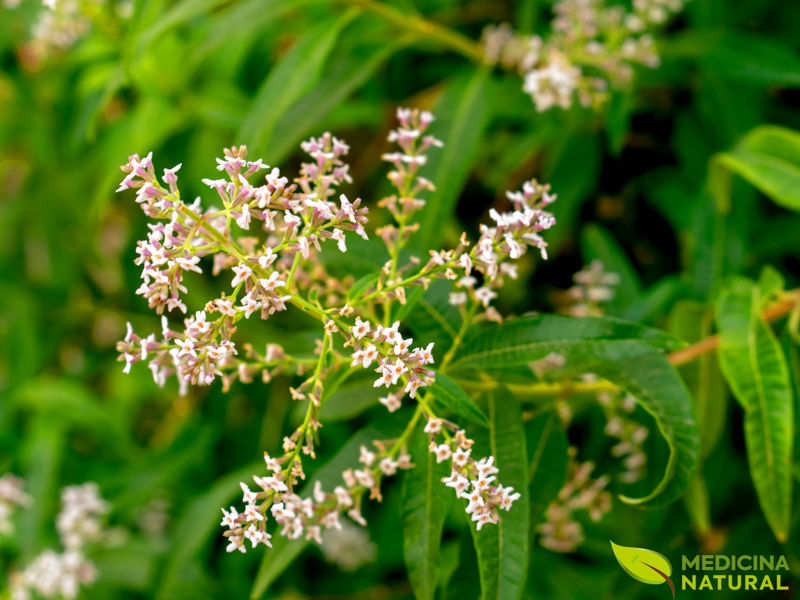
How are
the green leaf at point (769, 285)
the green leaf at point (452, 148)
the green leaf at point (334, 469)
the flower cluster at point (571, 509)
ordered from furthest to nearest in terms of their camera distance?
the green leaf at point (452, 148), the flower cluster at point (571, 509), the green leaf at point (769, 285), the green leaf at point (334, 469)

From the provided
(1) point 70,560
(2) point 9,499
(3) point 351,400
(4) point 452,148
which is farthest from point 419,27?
(2) point 9,499

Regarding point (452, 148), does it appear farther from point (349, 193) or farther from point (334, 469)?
point (349, 193)

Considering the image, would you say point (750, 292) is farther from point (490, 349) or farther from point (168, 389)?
point (168, 389)

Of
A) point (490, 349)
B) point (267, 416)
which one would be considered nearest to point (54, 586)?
point (267, 416)

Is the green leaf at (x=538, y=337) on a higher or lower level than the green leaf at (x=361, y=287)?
lower

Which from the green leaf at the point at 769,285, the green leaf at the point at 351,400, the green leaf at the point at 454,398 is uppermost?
the green leaf at the point at 769,285

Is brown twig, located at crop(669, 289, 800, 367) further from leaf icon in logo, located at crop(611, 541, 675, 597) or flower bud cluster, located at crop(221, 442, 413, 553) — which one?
flower bud cluster, located at crop(221, 442, 413, 553)

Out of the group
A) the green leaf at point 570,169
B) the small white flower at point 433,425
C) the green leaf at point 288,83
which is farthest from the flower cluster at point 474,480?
the green leaf at point 570,169

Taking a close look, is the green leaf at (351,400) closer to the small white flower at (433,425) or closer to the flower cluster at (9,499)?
the small white flower at (433,425)
